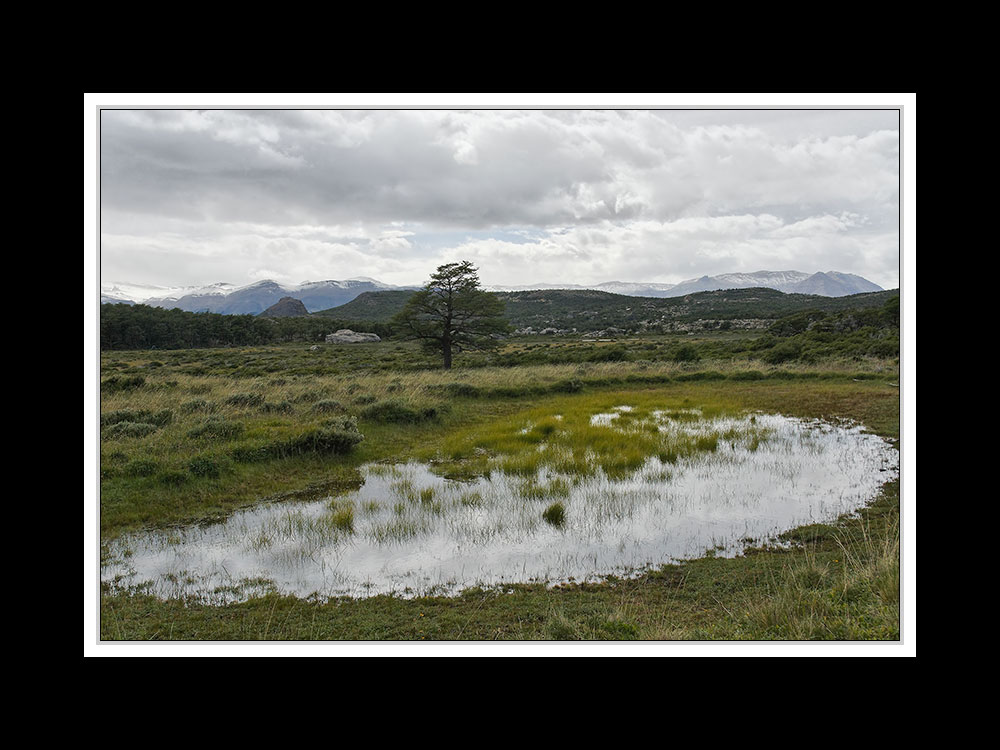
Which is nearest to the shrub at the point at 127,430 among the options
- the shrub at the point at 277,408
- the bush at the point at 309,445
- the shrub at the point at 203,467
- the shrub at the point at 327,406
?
the shrub at the point at 203,467

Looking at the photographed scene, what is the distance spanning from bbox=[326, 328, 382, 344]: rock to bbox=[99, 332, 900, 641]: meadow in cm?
3473

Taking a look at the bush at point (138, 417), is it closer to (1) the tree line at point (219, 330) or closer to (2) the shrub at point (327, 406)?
(2) the shrub at point (327, 406)

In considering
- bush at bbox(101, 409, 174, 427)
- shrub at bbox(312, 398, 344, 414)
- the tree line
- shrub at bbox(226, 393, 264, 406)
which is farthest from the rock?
bush at bbox(101, 409, 174, 427)

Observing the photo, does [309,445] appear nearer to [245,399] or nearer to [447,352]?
[245,399]

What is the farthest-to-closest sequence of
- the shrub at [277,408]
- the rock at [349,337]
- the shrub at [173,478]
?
the rock at [349,337] → the shrub at [277,408] → the shrub at [173,478]

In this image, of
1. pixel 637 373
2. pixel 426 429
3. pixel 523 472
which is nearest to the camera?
pixel 523 472

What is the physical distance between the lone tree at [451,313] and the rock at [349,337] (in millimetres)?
27010

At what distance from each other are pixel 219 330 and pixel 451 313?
35197 millimetres

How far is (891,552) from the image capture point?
189 inches

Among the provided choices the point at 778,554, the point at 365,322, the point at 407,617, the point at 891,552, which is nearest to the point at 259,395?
the point at 407,617

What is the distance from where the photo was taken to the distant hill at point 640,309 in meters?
61.4
